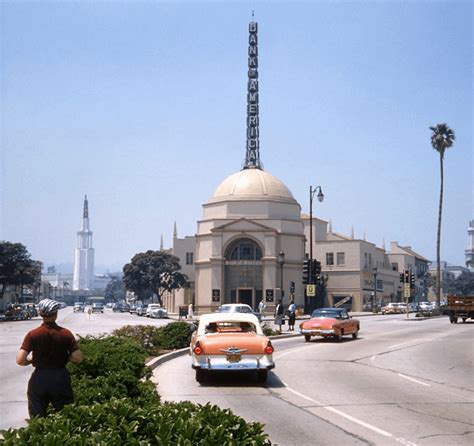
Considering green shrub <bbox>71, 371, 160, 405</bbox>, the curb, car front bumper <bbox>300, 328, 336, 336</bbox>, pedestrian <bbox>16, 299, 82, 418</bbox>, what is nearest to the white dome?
car front bumper <bbox>300, 328, 336, 336</bbox>

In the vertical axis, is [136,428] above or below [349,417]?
above

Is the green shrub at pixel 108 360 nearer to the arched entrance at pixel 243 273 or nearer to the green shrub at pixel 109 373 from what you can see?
the green shrub at pixel 109 373

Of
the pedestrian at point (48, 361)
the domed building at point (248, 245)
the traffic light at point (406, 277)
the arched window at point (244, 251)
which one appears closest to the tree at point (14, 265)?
the domed building at point (248, 245)

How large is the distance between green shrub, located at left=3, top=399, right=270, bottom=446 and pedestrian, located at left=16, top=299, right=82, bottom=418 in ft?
5.36

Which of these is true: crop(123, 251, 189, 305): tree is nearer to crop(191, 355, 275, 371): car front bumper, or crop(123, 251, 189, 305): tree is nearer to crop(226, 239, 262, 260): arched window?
crop(226, 239, 262, 260): arched window

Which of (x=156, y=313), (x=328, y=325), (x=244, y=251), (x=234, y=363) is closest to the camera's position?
(x=234, y=363)

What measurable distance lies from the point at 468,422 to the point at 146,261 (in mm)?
95570

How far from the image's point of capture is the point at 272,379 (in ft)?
56.1

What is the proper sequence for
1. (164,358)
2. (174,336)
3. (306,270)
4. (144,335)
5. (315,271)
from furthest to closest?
Result: (315,271), (306,270), (174,336), (144,335), (164,358)

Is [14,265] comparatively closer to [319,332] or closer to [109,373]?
[319,332]

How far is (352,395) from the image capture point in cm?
1448

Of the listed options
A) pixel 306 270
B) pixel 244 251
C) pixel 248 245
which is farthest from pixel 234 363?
pixel 244 251

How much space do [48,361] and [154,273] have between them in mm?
96731

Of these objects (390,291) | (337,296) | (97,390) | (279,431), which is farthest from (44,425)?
A: (390,291)
